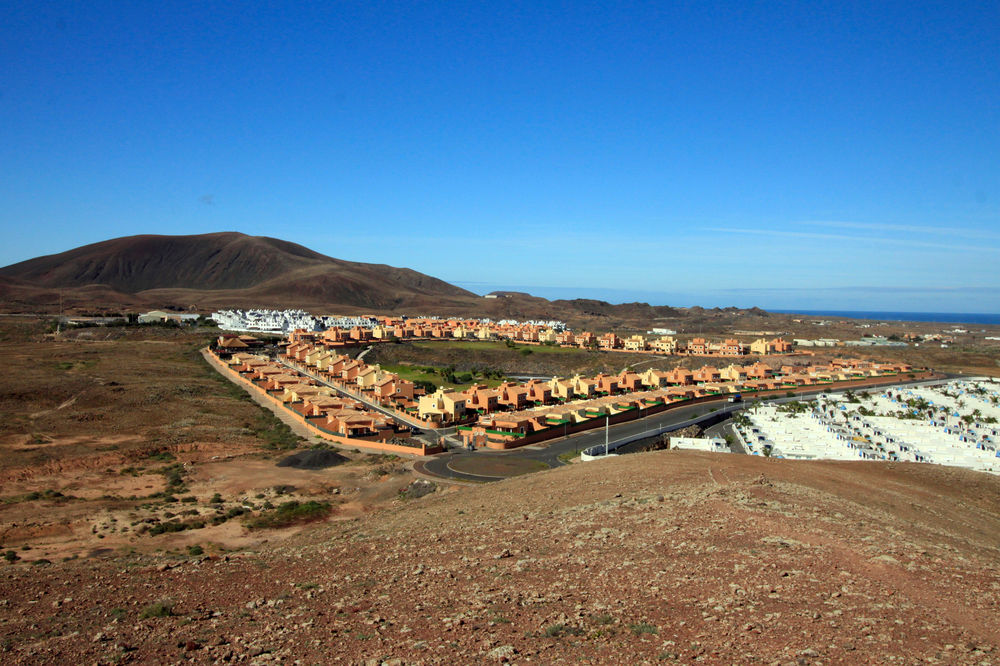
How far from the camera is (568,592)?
30.1 ft

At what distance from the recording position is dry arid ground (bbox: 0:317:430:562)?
1773 centimetres

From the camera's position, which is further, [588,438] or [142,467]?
[588,438]

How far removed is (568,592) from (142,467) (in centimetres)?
2306

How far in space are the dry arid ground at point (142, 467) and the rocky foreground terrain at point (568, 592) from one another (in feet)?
18.4

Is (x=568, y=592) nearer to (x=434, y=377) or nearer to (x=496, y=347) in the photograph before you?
(x=434, y=377)

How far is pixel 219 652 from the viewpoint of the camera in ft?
25.7

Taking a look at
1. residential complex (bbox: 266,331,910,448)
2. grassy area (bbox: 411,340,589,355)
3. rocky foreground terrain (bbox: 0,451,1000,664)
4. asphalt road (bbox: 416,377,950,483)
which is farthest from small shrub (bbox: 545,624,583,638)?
grassy area (bbox: 411,340,589,355)

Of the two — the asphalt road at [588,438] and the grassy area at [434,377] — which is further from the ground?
the grassy area at [434,377]

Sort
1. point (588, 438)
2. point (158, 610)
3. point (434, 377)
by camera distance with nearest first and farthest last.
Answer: point (158, 610)
point (588, 438)
point (434, 377)

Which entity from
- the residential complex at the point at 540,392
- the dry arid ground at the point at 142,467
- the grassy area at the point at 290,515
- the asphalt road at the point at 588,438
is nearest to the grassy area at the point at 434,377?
the residential complex at the point at 540,392

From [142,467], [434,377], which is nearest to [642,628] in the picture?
[142,467]

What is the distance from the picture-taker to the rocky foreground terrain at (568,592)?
7.60m

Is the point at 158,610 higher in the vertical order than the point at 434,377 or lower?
higher

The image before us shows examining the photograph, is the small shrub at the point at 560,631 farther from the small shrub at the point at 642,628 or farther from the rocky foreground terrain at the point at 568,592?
the small shrub at the point at 642,628
